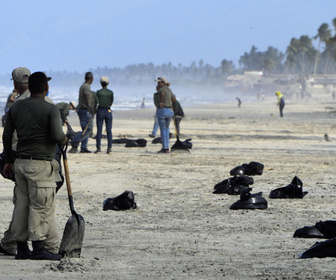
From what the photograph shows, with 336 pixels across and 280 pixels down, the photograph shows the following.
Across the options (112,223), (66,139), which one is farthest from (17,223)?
(112,223)

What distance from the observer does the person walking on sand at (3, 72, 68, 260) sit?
6.23 meters

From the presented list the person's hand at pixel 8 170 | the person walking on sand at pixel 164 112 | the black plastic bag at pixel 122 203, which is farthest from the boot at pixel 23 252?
the person walking on sand at pixel 164 112

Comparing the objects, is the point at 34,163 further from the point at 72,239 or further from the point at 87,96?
the point at 87,96

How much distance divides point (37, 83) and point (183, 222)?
2841 millimetres

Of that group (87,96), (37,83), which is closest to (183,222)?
(37,83)

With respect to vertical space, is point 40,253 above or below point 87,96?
below

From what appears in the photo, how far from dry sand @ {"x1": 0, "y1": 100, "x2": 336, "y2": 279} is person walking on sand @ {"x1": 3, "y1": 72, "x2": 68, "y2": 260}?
0.23m

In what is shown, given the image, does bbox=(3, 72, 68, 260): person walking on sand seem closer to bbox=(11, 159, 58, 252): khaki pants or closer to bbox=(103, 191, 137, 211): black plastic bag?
bbox=(11, 159, 58, 252): khaki pants

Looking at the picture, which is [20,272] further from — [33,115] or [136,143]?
[136,143]

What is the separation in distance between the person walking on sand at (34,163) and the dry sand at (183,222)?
0.23 m

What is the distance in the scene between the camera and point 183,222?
8445mm

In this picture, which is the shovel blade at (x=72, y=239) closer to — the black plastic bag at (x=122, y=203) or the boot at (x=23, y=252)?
the boot at (x=23, y=252)

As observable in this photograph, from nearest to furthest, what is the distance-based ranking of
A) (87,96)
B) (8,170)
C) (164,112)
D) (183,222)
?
(8,170) < (183,222) < (87,96) < (164,112)

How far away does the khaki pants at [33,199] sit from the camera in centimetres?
625
